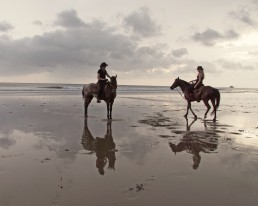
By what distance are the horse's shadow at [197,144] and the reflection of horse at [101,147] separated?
61.1 inches

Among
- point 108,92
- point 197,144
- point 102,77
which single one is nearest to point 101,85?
point 102,77

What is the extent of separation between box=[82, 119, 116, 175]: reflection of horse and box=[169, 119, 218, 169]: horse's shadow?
1552 millimetres

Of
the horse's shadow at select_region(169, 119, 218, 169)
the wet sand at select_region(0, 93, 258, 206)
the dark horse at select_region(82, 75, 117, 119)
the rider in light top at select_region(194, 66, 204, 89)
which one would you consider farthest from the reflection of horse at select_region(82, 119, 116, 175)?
the rider in light top at select_region(194, 66, 204, 89)

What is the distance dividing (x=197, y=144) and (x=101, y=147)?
2.53 meters

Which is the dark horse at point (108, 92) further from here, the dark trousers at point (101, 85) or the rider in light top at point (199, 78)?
the rider in light top at point (199, 78)

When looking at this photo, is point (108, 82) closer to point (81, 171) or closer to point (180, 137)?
point (180, 137)

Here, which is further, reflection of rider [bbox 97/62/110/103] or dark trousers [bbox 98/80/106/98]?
dark trousers [bbox 98/80/106/98]

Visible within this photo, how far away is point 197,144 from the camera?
26.5 feet

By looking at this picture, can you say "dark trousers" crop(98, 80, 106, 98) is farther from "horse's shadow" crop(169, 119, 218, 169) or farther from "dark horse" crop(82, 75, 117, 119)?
"horse's shadow" crop(169, 119, 218, 169)

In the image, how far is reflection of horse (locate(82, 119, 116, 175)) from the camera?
237 inches

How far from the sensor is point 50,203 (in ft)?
13.1

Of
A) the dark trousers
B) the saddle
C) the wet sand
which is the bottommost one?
the wet sand

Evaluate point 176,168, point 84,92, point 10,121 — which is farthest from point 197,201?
point 84,92

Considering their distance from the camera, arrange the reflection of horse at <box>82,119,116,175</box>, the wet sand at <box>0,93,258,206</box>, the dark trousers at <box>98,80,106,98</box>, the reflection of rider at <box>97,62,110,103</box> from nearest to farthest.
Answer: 1. the wet sand at <box>0,93,258,206</box>
2. the reflection of horse at <box>82,119,116,175</box>
3. the reflection of rider at <box>97,62,110,103</box>
4. the dark trousers at <box>98,80,106,98</box>
